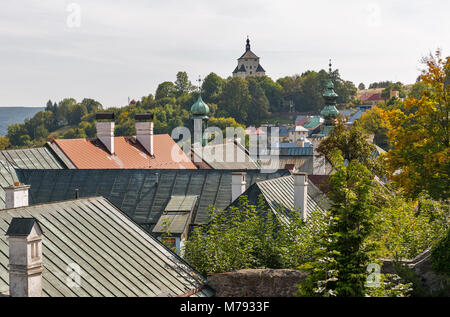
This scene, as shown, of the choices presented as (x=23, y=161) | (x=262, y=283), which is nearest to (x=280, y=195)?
(x=262, y=283)

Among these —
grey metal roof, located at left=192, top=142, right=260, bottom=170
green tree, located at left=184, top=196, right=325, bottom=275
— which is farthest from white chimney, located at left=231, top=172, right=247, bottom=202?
grey metal roof, located at left=192, top=142, right=260, bottom=170

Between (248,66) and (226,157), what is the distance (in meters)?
153

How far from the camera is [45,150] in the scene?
27.1m

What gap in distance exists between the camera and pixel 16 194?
1511 cm

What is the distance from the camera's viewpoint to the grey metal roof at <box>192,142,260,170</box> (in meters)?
39.5

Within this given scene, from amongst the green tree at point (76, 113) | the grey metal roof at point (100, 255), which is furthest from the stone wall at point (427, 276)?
the green tree at point (76, 113)

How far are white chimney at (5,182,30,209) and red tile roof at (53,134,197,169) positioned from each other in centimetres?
1196

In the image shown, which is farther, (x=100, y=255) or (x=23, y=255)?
(x=100, y=255)

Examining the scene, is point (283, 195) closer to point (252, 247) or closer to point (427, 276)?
point (252, 247)

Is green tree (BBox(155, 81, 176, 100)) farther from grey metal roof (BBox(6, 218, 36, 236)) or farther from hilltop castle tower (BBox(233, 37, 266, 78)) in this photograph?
grey metal roof (BBox(6, 218, 36, 236))

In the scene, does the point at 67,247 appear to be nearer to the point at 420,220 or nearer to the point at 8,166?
the point at 420,220

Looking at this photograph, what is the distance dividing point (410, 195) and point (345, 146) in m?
4.54
